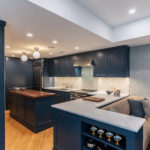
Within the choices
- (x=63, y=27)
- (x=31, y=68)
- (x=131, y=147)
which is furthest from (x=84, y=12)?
(x=31, y=68)

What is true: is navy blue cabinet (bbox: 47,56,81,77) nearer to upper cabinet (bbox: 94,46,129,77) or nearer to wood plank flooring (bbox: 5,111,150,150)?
upper cabinet (bbox: 94,46,129,77)

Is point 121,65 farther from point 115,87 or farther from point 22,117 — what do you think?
point 22,117

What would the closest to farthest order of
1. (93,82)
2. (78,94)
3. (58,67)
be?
(78,94) < (93,82) < (58,67)

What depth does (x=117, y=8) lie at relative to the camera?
86.0 inches

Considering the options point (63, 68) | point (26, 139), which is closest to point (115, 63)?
point (63, 68)

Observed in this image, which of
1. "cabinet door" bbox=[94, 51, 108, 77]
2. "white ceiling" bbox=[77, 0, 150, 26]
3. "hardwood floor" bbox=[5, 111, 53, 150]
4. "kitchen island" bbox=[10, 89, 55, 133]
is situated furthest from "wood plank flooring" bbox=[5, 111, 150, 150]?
"white ceiling" bbox=[77, 0, 150, 26]

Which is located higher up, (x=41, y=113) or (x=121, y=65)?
(x=121, y=65)

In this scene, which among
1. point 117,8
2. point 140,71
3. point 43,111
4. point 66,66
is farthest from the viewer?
point 66,66

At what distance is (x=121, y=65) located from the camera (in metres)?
3.51

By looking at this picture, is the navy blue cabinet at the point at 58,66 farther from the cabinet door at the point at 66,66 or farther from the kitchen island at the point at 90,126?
the kitchen island at the point at 90,126

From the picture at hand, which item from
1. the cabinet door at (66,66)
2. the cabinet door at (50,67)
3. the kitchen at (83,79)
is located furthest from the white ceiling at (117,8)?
the cabinet door at (50,67)

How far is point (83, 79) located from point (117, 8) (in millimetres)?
3262

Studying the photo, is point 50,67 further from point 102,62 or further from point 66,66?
point 102,62

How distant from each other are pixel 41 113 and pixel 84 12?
2.82 m
